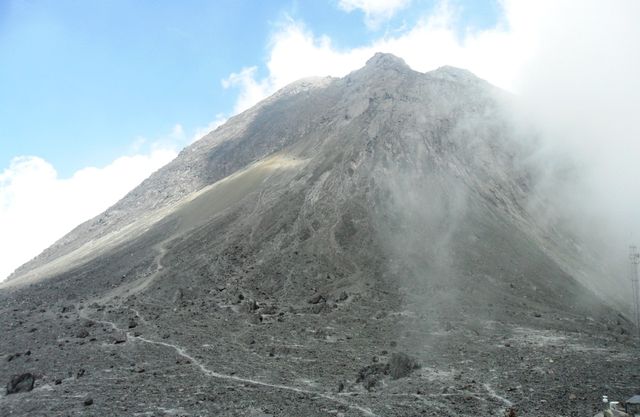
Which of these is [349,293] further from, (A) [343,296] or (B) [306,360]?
(B) [306,360]

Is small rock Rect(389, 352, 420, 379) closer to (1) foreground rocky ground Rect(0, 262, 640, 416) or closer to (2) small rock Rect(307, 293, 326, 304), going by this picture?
(1) foreground rocky ground Rect(0, 262, 640, 416)

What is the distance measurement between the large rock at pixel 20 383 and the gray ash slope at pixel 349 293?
552 millimetres

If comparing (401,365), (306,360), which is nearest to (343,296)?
(306,360)

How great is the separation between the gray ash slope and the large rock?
21.7 inches

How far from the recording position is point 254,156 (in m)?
111

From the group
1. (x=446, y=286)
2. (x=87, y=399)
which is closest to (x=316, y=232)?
(x=446, y=286)

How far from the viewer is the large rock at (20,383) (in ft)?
86.7

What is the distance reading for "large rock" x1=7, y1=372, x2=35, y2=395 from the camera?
26.4m

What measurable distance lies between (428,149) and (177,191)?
193 feet

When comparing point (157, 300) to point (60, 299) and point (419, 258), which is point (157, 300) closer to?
point (60, 299)

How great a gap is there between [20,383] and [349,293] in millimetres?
28902

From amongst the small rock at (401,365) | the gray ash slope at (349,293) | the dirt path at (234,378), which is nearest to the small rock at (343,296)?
the gray ash slope at (349,293)

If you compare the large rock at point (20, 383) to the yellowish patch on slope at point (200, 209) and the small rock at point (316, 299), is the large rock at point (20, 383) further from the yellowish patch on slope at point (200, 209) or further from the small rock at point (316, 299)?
the yellowish patch on slope at point (200, 209)

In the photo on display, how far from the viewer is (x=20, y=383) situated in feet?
88.1
